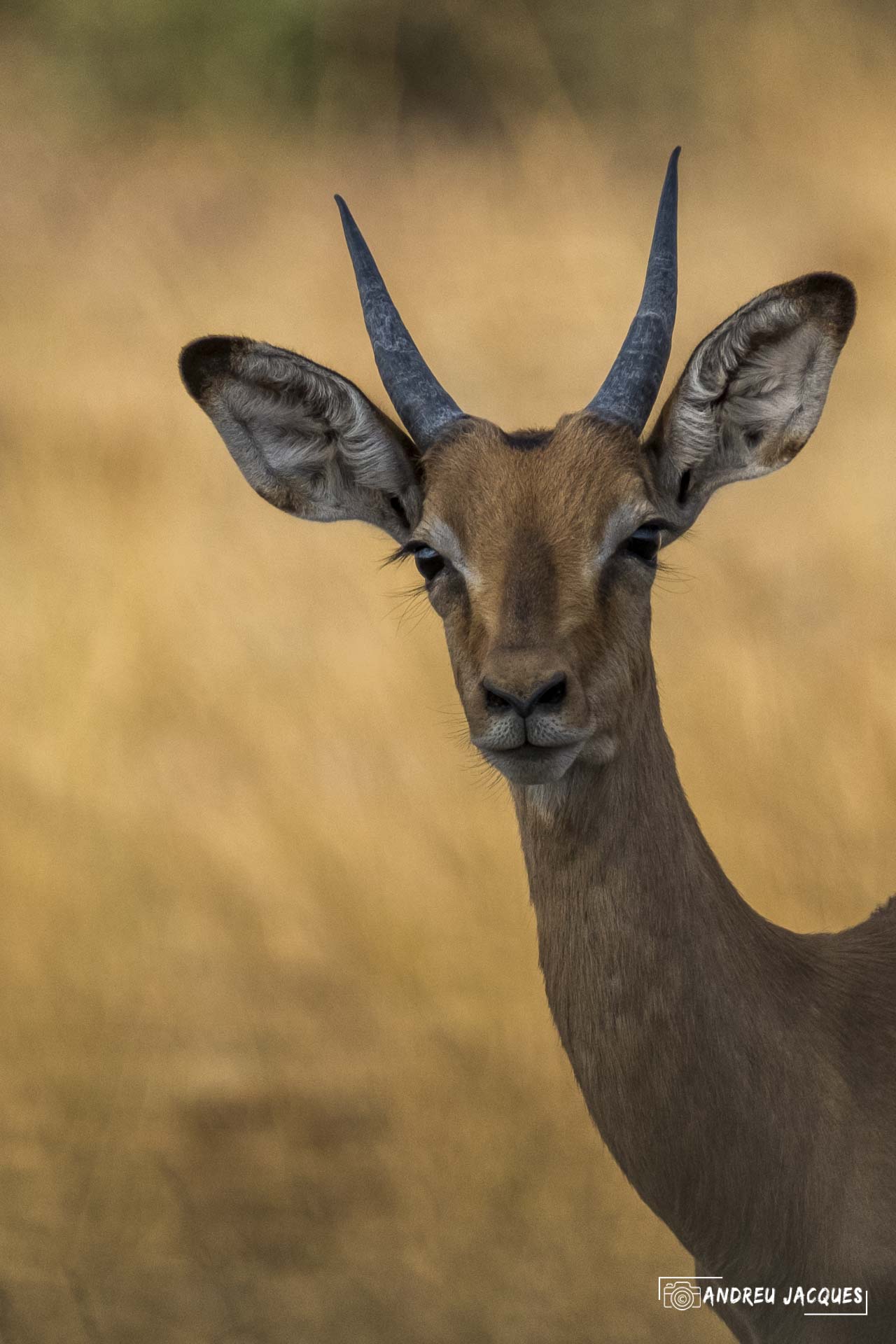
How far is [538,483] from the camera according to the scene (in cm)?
490

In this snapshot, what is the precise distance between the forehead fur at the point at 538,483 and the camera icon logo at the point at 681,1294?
3.47 meters

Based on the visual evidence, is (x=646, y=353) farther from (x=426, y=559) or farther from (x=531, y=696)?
(x=531, y=696)

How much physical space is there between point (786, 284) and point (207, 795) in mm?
5647

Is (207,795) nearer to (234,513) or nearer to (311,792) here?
(311,792)

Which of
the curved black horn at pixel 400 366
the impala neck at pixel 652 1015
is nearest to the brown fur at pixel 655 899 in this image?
the impala neck at pixel 652 1015

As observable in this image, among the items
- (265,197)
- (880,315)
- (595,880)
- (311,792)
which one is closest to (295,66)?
(265,197)

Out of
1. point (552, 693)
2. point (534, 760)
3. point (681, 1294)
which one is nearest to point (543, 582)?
point (552, 693)

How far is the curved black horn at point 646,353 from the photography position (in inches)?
202

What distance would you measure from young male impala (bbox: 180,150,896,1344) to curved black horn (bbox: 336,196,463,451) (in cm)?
1

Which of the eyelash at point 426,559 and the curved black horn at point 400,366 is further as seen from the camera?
the curved black horn at point 400,366

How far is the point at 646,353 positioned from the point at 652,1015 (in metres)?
2.03

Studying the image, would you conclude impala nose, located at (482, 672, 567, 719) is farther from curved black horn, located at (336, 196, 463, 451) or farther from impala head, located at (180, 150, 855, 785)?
curved black horn, located at (336, 196, 463, 451)

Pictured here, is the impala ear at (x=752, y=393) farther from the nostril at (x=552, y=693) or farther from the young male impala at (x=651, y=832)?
the nostril at (x=552, y=693)

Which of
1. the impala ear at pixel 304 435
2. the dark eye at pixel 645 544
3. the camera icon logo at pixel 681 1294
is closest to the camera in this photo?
the dark eye at pixel 645 544
